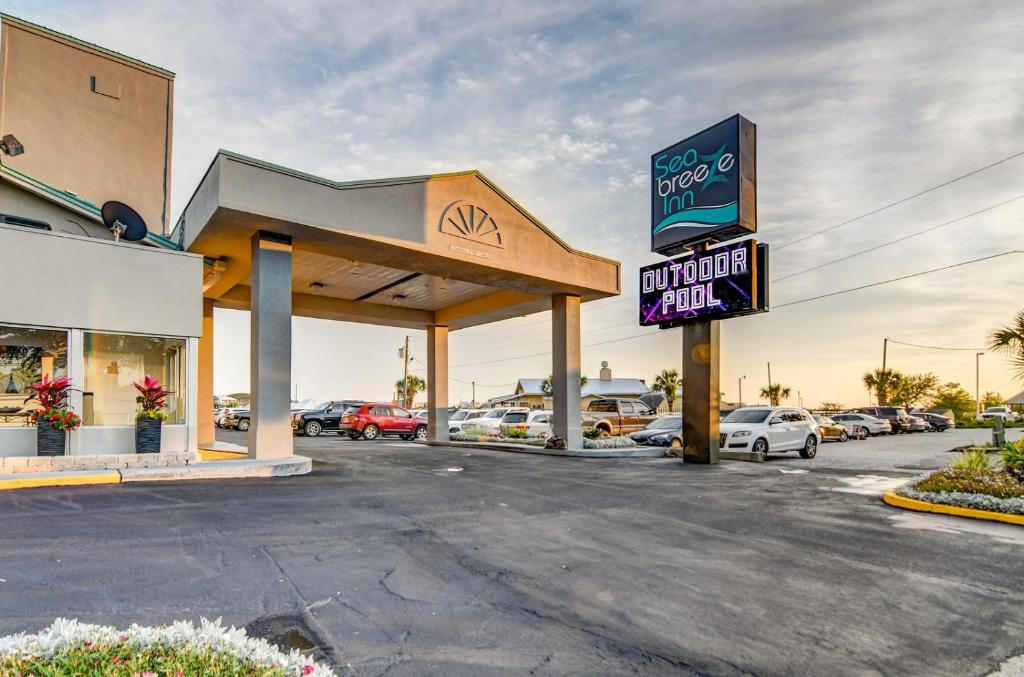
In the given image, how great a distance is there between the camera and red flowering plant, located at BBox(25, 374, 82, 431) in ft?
33.9

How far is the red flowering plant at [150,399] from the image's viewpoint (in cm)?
1141

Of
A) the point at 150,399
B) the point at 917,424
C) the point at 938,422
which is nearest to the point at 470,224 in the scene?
the point at 150,399

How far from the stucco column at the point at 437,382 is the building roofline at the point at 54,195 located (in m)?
10.8

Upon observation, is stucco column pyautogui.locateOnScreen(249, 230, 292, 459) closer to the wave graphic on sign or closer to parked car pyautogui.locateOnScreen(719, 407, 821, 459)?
the wave graphic on sign

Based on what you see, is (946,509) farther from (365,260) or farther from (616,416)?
(616,416)

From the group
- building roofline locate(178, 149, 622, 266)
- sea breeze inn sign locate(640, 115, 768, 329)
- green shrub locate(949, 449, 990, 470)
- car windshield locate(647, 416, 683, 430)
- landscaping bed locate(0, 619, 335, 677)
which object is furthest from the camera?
car windshield locate(647, 416, 683, 430)

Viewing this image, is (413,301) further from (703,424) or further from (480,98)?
(703,424)

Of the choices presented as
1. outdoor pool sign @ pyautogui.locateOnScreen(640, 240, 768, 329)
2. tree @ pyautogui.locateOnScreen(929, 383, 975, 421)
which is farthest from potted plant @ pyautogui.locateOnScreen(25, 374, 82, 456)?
tree @ pyautogui.locateOnScreen(929, 383, 975, 421)

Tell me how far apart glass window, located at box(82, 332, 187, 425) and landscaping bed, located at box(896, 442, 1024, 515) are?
46.7ft

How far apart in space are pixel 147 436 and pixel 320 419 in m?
18.9

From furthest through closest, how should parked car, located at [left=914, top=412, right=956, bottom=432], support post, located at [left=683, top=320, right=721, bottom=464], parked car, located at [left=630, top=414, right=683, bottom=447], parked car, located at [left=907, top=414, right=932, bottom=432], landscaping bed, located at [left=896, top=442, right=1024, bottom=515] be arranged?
parked car, located at [left=914, top=412, right=956, bottom=432] < parked car, located at [left=907, top=414, right=932, bottom=432] < parked car, located at [left=630, top=414, right=683, bottom=447] < support post, located at [left=683, top=320, right=721, bottom=464] < landscaping bed, located at [left=896, top=442, right=1024, bottom=515]

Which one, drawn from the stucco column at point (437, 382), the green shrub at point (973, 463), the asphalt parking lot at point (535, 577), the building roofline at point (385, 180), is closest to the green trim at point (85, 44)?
the building roofline at point (385, 180)

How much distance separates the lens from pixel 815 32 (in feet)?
46.4

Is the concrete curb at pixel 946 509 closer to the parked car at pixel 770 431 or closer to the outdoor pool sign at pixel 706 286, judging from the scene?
the outdoor pool sign at pixel 706 286
